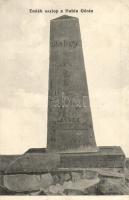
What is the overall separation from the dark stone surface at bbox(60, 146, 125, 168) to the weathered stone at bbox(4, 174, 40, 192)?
0.33 m

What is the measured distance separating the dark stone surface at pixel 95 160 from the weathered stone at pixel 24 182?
0.33 metres

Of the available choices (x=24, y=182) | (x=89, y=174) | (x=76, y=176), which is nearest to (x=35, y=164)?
(x=24, y=182)

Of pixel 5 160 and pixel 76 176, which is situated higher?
pixel 5 160

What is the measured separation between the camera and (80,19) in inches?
173

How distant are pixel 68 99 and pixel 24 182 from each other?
3.25 ft

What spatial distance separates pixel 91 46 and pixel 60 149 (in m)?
1.17

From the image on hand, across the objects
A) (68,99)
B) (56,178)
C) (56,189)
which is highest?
(68,99)

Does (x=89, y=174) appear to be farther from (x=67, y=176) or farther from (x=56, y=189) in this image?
(x=56, y=189)

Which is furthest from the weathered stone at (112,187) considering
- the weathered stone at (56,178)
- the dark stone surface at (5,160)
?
the dark stone surface at (5,160)

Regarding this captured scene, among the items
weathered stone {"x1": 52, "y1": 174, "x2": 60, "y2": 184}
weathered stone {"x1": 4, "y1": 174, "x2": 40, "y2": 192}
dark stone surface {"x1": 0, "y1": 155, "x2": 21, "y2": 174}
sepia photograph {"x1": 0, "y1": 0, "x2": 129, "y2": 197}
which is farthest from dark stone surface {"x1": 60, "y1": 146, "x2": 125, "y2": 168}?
dark stone surface {"x1": 0, "y1": 155, "x2": 21, "y2": 174}

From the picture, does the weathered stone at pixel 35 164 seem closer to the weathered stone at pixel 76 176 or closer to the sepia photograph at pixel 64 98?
the sepia photograph at pixel 64 98

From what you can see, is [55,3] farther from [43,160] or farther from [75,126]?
[43,160]

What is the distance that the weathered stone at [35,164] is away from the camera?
4223mm

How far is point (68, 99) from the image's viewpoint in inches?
169
